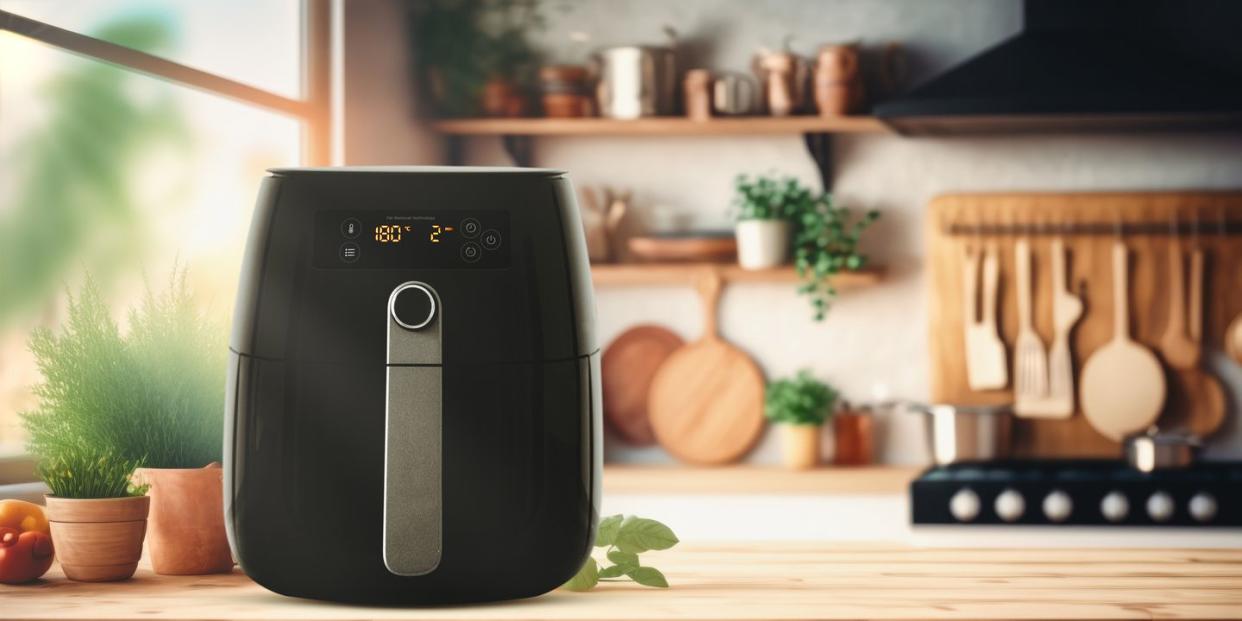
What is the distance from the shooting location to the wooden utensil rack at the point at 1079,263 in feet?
10.5

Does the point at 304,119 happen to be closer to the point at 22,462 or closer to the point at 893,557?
the point at 22,462

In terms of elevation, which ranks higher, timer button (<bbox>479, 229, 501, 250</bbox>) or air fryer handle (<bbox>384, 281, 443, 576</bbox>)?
timer button (<bbox>479, 229, 501, 250</bbox>)

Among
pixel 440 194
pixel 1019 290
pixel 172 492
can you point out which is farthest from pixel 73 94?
pixel 1019 290

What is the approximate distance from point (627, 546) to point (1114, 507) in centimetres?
A: 203

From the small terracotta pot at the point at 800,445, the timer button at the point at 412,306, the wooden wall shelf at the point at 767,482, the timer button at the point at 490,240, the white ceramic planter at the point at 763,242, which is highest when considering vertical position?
the white ceramic planter at the point at 763,242

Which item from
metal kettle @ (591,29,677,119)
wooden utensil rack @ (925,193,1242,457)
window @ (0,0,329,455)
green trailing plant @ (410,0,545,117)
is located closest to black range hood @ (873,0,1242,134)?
wooden utensil rack @ (925,193,1242,457)

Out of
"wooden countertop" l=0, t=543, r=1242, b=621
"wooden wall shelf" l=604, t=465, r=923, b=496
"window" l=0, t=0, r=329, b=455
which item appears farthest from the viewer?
"wooden wall shelf" l=604, t=465, r=923, b=496

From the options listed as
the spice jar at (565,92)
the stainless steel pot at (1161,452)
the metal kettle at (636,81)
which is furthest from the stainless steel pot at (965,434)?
the spice jar at (565,92)

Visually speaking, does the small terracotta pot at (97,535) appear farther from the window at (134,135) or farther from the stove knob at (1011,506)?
the stove knob at (1011,506)

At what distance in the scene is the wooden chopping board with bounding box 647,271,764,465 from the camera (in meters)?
3.31

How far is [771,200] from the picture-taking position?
322cm

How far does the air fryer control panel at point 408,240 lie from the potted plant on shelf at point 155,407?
21 cm

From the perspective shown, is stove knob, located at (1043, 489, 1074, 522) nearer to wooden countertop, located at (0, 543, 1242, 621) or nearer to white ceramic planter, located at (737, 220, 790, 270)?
white ceramic planter, located at (737, 220, 790, 270)

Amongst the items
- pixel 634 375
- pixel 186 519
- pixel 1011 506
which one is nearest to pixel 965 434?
pixel 1011 506
